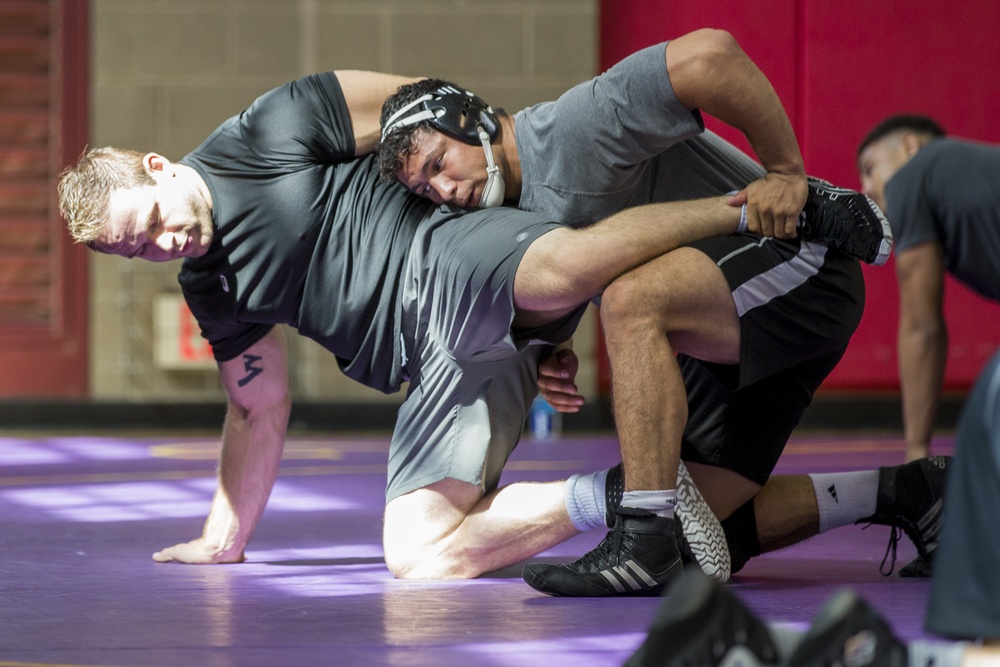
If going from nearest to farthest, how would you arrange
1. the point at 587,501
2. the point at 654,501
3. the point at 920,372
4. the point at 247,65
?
1. the point at 654,501
2. the point at 587,501
3. the point at 920,372
4. the point at 247,65

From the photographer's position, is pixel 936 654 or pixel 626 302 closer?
pixel 936 654

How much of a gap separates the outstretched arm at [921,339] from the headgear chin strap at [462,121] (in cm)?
157

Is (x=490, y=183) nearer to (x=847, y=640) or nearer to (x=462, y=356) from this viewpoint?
(x=462, y=356)

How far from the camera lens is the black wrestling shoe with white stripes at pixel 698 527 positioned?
2369 mm

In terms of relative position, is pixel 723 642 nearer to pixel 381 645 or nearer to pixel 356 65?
pixel 381 645

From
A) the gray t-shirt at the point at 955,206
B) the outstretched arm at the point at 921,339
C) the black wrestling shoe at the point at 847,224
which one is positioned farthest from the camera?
the outstretched arm at the point at 921,339

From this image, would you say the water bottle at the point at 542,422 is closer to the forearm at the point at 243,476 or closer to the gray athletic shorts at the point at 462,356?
the forearm at the point at 243,476

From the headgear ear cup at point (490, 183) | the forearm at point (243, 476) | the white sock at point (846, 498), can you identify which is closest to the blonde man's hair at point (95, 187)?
the forearm at point (243, 476)

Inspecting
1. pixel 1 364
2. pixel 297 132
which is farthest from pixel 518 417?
pixel 1 364

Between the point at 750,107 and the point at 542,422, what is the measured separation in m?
4.11

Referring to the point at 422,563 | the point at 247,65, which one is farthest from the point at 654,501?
the point at 247,65

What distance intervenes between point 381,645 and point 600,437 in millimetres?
4530

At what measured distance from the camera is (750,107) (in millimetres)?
2418

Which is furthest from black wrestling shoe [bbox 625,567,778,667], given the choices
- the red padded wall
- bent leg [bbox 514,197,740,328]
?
the red padded wall
